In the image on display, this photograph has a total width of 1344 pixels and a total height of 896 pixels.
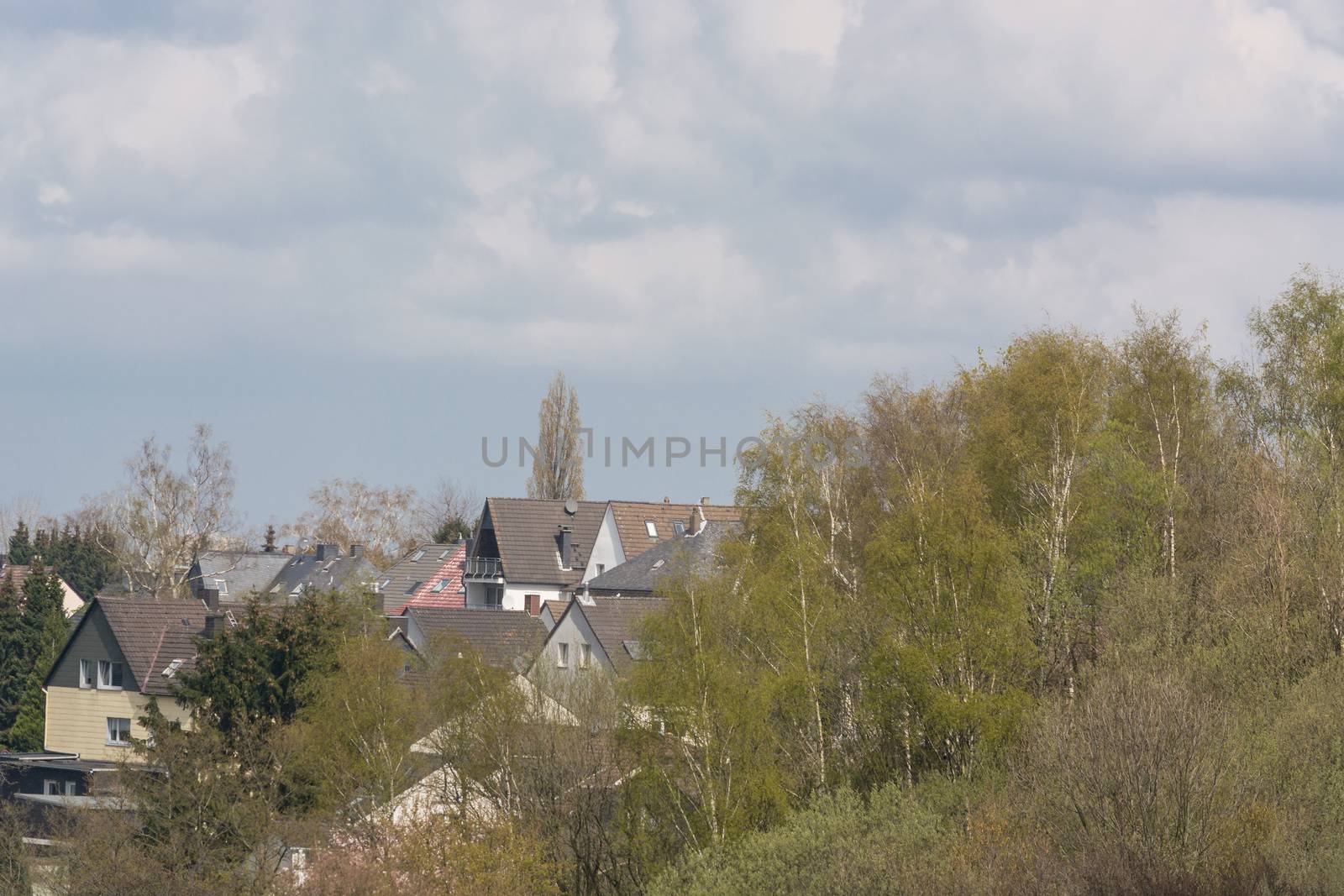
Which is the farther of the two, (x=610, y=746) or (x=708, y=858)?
(x=610, y=746)

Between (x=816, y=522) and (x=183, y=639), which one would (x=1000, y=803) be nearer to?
(x=816, y=522)

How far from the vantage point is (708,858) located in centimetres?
3047

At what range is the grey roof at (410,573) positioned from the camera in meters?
81.1

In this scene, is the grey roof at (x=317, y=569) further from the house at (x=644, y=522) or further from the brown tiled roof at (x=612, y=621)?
the brown tiled roof at (x=612, y=621)

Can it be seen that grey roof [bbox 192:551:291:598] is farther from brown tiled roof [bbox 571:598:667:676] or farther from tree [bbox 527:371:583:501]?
brown tiled roof [bbox 571:598:667:676]

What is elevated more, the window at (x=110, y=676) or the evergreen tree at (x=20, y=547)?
the evergreen tree at (x=20, y=547)

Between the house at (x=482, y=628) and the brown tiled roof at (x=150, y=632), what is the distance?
7.29 meters

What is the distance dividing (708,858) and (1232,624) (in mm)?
12148

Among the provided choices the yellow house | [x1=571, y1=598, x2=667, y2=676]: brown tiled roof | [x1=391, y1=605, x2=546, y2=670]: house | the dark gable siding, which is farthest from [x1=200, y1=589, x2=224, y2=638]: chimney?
[x1=571, y1=598, x2=667, y2=676]: brown tiled roof

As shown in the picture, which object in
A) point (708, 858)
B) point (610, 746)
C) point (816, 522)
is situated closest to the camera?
point (708, 858)

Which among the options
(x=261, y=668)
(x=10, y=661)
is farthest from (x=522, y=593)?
(x=261, y=668)

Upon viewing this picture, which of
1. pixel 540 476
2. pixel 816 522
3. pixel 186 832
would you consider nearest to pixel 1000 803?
pixel 816 522

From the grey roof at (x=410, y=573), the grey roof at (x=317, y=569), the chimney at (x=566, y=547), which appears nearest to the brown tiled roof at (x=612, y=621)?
the chimney at (x=566, y=547)

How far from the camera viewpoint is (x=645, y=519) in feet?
248
